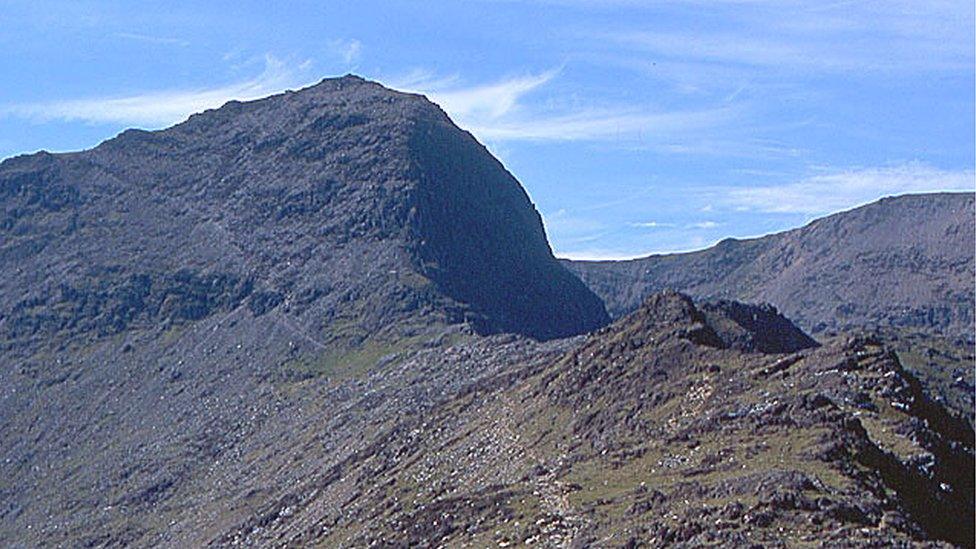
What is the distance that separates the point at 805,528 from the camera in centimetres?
8331

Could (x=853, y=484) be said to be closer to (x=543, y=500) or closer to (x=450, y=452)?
(x=543, y=500)

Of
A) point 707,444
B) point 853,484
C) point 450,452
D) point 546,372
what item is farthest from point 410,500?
point 853,484

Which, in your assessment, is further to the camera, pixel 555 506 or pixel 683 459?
pixel 683 459

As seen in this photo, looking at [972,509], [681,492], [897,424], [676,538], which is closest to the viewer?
[676,538]

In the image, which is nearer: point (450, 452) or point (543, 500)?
point (543, 500)

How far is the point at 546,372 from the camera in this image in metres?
196

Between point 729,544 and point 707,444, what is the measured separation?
36.4 metres

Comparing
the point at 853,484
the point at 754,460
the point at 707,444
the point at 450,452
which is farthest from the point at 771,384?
the point at 450,452

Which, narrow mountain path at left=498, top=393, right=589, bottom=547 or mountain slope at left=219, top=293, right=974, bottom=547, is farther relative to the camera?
narrow mountain path at left=498, top=393, right=589, bottom=547

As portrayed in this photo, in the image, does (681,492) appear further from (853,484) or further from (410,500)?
(410,500)

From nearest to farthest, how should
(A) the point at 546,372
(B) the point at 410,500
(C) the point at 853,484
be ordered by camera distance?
1. (C) the point at 853,484
2. (B) the point at 410,500
3. (A) the point at 546,372

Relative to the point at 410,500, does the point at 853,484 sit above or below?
above

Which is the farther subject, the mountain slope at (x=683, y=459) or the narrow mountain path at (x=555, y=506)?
the narrow mountain path at (x=555, y=506)

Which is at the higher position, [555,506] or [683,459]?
[683,459]
